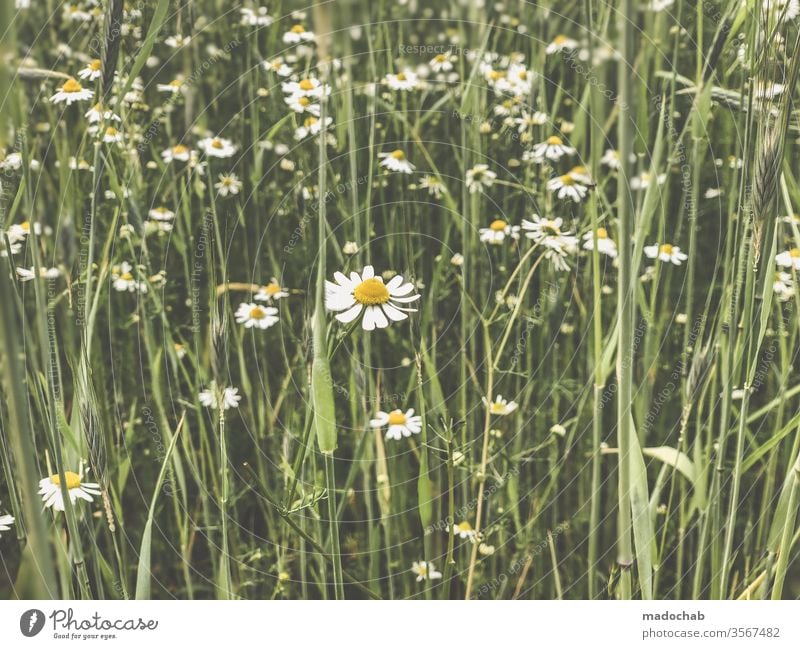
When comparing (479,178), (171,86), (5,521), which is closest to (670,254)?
(479,178)

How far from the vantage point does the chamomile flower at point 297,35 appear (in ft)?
1.82

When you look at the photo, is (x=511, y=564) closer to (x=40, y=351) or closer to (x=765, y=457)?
(x=765, y=457)

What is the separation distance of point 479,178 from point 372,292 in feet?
0.39

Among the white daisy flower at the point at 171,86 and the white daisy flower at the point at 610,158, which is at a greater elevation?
the white daisy flower at the point at 171,86

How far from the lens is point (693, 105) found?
52 cm

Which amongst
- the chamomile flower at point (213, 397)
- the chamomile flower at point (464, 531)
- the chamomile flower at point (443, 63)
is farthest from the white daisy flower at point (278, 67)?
the chamomile flower at point (464, 531)

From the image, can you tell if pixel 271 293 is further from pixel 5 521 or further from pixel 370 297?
pixel 5 521

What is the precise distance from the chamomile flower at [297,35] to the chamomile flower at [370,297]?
0.60 feet

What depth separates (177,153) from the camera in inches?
21.2

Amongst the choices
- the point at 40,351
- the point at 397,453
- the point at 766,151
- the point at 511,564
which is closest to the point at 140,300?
the point at 40,351

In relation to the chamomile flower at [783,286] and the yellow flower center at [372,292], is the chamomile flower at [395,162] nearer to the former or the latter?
the yellow flower center at [372,292]

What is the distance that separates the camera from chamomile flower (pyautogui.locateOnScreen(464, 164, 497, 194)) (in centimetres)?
54

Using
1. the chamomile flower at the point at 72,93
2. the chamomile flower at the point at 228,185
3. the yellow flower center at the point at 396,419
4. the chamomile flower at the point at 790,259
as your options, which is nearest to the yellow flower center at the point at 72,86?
the chamomile flower at the point at 72,93

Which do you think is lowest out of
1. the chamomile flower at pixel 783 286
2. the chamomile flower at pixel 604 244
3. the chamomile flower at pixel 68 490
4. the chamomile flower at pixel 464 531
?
the chamomile flower at pixel 464 531
